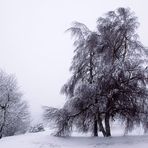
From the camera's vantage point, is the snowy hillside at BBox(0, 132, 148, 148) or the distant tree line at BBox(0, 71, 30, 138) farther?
the distant tree line at BBox(0, 71, 30, 138)

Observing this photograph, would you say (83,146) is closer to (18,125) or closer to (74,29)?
(74,29)

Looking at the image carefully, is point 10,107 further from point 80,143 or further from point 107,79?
point 107,79

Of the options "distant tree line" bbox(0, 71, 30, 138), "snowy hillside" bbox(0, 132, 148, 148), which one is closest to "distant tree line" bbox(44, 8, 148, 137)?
"snowy hillside" bbox(0, 132, 148, 148)

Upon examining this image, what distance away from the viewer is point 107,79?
13.9 meters

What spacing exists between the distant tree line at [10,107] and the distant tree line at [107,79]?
10850 mm

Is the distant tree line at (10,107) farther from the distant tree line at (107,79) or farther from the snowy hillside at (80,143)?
the snowy hillside at (80,143)

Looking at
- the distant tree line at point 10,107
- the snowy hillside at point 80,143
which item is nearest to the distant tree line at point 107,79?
the snowy hillside at point 80,143

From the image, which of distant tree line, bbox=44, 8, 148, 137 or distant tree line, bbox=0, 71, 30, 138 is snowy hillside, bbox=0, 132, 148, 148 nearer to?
distant tree line, bbox=44, 8, 148, 137

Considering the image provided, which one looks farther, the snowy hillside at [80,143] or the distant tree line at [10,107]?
the distant tree line at [10,107]

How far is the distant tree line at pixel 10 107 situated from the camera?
85.5 feet

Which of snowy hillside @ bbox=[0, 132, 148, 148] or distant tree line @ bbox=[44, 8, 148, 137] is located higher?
distant tree line @ bbox=[44, 8, 148, 137]

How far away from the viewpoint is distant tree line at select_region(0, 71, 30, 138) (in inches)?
1025

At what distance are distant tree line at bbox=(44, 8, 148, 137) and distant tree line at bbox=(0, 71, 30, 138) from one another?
10850 millimetres

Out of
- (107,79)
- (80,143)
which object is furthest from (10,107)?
(107,79)
